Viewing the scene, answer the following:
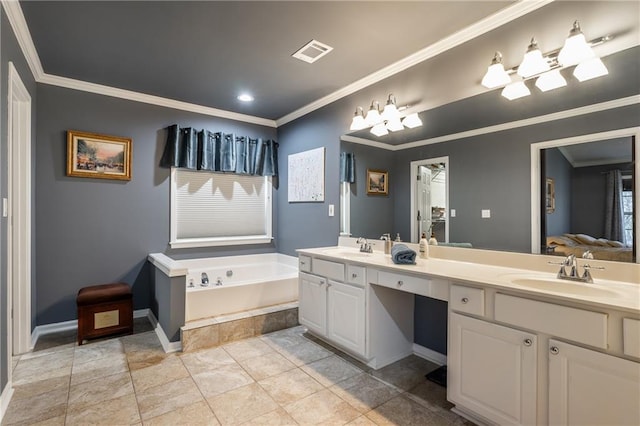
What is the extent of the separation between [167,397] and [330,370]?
1107mm

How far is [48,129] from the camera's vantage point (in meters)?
3.07

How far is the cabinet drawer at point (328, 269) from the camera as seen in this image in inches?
101

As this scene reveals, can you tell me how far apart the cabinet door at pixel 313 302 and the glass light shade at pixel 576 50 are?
85.0 inches

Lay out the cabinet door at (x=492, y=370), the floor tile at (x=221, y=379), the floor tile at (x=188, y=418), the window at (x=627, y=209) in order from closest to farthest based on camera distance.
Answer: the cabinet door at (x=492, y=370), the window at (x=627, y=209), the floor tile at (x=188, y=418), the floor tile at (x=221, y=379)

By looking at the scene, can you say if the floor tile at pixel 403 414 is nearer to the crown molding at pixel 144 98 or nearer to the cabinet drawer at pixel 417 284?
the cabinet drawer at pixel 417 284

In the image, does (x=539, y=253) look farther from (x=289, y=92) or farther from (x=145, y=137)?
(x=145, y=137)

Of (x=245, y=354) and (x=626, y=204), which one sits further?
(x=245, y=354)

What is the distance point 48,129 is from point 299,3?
2761 millimetres

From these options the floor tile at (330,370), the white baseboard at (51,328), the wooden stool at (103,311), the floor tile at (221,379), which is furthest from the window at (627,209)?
the white baseboard at (51,328)

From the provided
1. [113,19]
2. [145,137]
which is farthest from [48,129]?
[113,19]

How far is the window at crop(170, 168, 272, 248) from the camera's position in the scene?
150 inches

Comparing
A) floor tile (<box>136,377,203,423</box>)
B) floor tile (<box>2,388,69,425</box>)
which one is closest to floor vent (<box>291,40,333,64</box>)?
floor tile (<box>136,377,203,423</box>)

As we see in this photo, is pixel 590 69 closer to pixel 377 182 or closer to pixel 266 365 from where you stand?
pixel 377 182

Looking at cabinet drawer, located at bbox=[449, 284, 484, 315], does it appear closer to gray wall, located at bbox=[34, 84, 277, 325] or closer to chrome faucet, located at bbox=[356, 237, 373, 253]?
chrome faucet, located at bbox=[356, 237, 373, 253]
